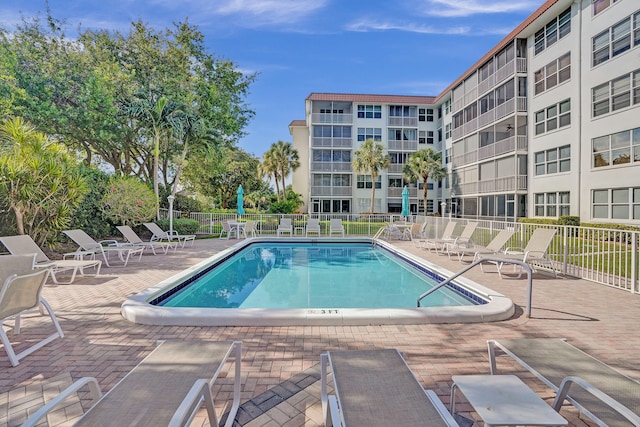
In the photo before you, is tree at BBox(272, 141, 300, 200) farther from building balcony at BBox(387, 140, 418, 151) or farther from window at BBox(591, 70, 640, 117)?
window at BBox(591, 70, 640, 117)

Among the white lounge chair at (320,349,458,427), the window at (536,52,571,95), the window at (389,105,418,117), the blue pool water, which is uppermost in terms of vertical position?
the window at (389,105,418,117)

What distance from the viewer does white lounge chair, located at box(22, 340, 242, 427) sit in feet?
5.63

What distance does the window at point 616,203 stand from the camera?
47.2 ft

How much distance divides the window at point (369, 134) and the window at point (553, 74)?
16.3 meters

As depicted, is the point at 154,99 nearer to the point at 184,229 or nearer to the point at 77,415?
the point at 184,229

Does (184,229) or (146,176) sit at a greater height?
(146,176)

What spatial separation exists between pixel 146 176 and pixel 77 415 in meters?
22.6

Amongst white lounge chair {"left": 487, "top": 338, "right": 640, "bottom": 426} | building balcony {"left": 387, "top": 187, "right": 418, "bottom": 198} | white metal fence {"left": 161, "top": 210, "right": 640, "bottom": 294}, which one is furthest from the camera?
building balcony {"left": 387, "top": 187, "right": 418, "bottom": 198}

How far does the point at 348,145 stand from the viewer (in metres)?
35.3

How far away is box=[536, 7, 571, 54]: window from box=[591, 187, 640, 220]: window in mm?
8773

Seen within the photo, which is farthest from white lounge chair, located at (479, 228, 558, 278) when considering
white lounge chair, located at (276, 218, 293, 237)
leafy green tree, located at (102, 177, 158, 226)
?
leafy green tree, located at (102, 177, 158, 226)

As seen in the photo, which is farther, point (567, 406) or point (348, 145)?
point (348, 145)

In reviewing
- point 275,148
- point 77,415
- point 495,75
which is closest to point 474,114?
point 495,75

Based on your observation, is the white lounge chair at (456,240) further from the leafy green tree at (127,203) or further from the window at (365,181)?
the window at (365,181)
